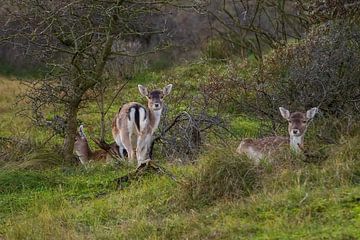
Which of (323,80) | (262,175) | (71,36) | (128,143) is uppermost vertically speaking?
(71,36)

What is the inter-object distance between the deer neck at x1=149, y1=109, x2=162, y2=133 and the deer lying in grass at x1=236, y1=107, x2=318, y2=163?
279cm

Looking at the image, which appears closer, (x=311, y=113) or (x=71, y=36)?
(x=311, y=113)

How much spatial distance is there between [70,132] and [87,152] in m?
1.58

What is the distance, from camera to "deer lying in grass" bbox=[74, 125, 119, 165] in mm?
13625

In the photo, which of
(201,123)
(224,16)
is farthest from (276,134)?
(224,16)

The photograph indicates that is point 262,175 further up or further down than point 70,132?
further down

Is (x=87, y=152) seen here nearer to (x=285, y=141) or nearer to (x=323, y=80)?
(x=323, y=80)

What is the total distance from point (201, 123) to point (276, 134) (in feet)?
4.47

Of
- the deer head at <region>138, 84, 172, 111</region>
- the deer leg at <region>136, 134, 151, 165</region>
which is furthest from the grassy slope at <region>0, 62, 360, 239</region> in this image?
the deer head at <region>138, 84, 172, 111</region>

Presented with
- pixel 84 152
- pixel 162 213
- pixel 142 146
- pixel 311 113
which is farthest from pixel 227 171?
pixel 84 152

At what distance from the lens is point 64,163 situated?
1264 cm

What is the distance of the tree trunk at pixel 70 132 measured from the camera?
12.8m

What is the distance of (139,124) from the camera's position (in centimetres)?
1260

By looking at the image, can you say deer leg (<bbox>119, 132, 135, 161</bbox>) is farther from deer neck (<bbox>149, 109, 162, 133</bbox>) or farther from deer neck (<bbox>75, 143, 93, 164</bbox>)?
deer neck (<bbox>75, 143, 93, 164</bbox>)
